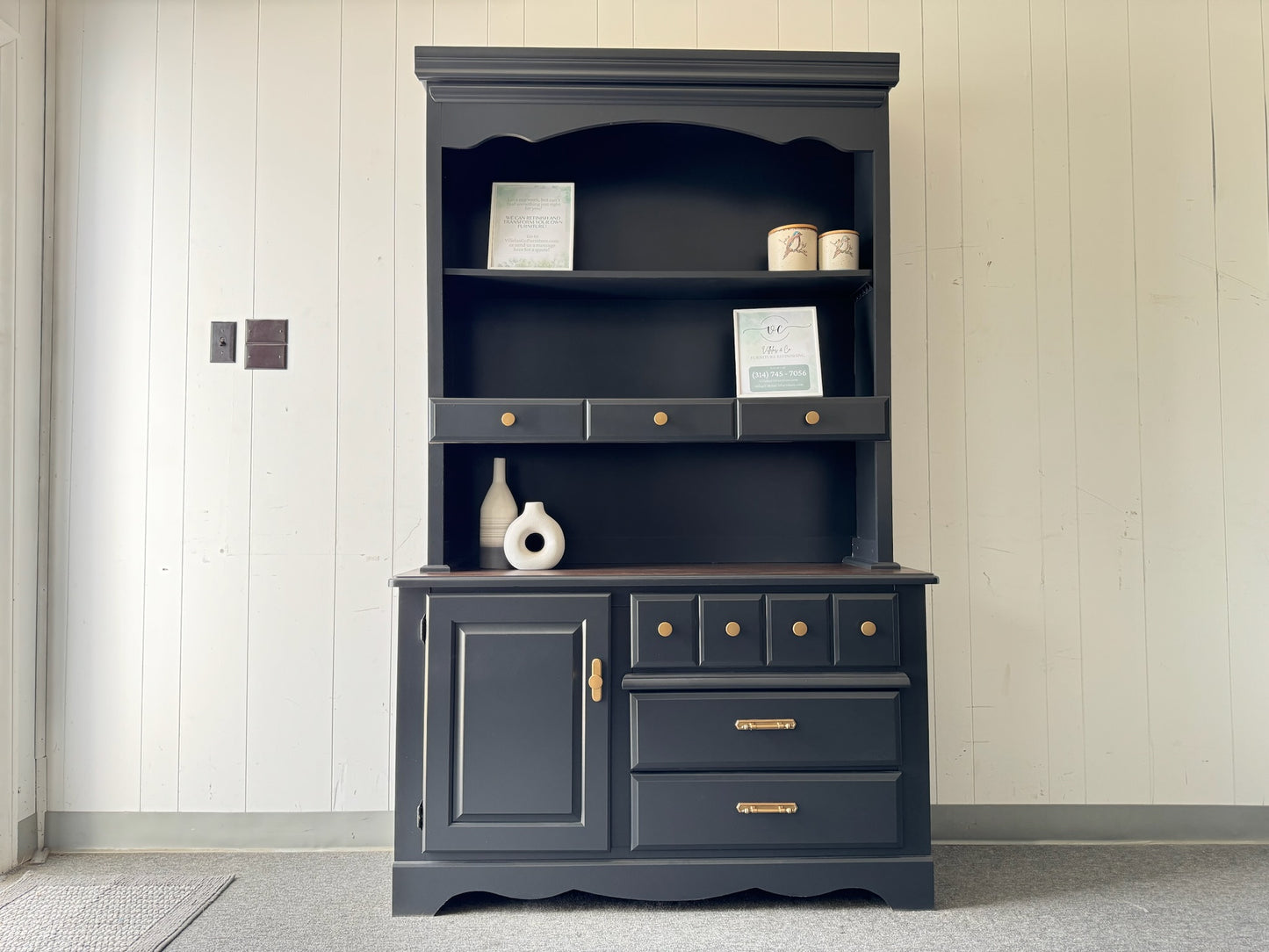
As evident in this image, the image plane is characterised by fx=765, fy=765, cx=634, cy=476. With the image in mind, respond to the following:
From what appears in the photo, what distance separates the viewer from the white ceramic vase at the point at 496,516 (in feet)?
6.98

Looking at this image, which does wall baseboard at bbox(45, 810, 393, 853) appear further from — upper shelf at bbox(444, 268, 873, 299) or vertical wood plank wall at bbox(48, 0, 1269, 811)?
upper shelf at bbox(444, 268, 873, 299)

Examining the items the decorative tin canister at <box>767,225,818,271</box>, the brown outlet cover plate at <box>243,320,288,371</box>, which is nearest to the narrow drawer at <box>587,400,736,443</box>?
the decorative tin canister at <box>767,225,818,271</box>

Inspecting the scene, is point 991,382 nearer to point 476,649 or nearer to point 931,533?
point 931,533

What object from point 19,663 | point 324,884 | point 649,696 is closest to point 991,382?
point 649,696

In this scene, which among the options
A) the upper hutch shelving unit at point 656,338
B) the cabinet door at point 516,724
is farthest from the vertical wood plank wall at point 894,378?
the cabinet door at point 516,724

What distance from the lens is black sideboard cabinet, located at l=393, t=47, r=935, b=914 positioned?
181 centimetres

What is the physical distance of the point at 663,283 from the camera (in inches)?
81.2

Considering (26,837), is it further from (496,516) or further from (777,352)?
(777,352)

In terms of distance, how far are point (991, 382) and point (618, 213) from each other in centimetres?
122

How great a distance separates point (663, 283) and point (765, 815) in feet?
4.48

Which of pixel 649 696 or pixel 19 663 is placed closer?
pixel 649 696

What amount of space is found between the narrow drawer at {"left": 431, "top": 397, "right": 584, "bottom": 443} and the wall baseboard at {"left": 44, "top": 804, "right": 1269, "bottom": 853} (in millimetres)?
1166

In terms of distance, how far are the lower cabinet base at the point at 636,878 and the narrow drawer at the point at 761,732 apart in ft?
0.76

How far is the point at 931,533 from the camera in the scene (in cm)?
227
